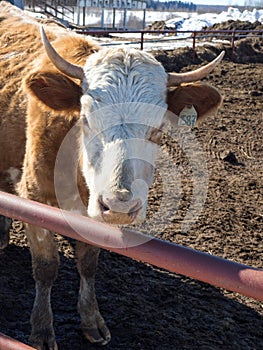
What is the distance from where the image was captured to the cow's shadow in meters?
3.49

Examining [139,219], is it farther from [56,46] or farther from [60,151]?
[56,46]

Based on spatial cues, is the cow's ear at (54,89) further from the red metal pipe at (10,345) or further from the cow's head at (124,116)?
the red metal pipe at (10,345)

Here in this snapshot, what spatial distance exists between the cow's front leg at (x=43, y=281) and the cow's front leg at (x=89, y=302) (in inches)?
9.3

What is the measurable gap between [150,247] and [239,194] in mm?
4420

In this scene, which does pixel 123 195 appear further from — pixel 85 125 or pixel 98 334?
pixel 98 334

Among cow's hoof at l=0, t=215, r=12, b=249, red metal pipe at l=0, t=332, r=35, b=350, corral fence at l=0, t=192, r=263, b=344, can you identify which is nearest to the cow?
corral fence at l=0, t=192, r=263, b=344

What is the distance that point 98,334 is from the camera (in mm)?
3486

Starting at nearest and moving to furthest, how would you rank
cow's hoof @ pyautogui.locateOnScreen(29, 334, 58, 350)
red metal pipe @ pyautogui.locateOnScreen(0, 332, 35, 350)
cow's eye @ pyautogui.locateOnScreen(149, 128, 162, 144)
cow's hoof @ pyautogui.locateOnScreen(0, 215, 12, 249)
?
red metal pipe @ pyautogui.locateOnScreen(0, 332, 35, 350) → cow's eye @ pyautogui.locateOnScreen(149, 128, 162, 144) → cow's hoof @ pyautogui.locateOnScreen(29, 334, 58, 350) → cow's hoof @ pyautogui.locateOnScreen(0, 215, 12, 249)

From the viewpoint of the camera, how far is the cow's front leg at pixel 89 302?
350 cm

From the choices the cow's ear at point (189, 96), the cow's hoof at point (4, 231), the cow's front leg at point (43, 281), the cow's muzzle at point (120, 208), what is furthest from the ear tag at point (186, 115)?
the cow's hoof at point (4, 231)

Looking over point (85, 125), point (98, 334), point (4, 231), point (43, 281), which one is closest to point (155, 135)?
point (85, 125)

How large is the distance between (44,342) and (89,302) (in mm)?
393

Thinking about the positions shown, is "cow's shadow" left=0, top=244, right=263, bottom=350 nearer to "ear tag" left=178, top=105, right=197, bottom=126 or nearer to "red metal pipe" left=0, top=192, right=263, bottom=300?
"ear tag" left=178, top=105, right=197, bottom=126

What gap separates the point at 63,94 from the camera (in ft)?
9.80
